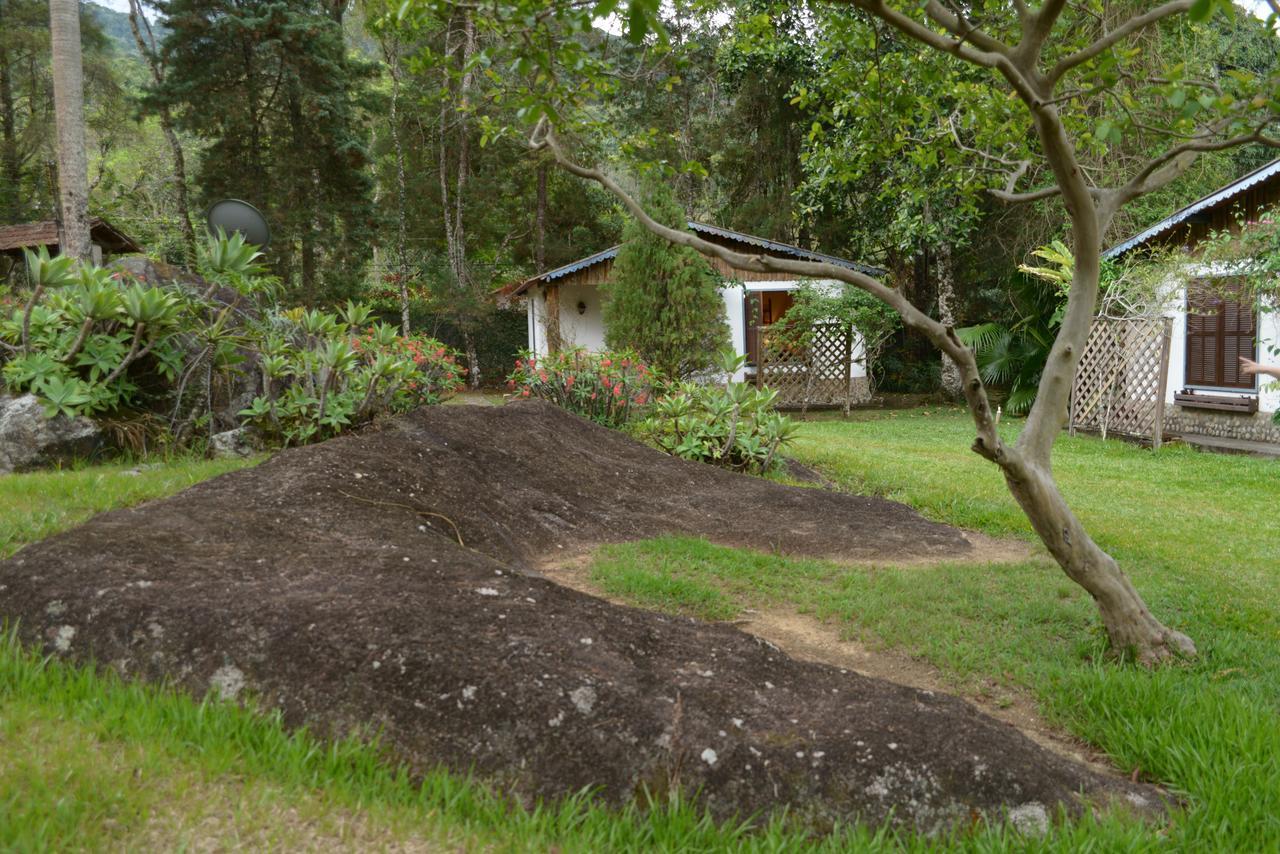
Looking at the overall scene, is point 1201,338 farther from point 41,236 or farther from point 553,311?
point 41,236

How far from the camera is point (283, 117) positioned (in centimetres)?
2208

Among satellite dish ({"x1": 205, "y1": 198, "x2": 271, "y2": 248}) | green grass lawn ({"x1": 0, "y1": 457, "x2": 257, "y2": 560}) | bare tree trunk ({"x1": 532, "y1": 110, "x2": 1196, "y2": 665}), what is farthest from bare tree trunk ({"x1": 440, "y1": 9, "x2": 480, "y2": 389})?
bare tree trunk ({"x1": 532, "y1": 110, "x2": 1196, "y2": 665})

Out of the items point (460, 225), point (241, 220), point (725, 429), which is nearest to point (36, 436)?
point (241, 220)

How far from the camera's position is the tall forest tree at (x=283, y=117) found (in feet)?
67.1

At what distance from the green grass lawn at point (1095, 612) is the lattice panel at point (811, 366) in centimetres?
942

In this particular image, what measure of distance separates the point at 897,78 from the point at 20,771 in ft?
18.5

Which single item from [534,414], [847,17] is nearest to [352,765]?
[847,17]

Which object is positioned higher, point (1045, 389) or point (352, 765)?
point (1045, 389)

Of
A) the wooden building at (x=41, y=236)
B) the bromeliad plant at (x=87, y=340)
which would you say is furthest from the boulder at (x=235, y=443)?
the wooden building at (x=41, y=236)

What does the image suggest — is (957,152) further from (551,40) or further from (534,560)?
(534,560)

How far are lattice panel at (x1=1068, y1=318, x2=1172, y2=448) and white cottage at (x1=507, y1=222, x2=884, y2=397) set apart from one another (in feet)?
15.8

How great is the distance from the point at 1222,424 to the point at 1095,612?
11.3 metres

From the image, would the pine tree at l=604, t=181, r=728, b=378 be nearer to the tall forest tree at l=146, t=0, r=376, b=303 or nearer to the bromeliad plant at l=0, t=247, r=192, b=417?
the tall forest tree at l=146, t=0, r=376, b=303

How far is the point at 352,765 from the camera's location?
254 centimetres
